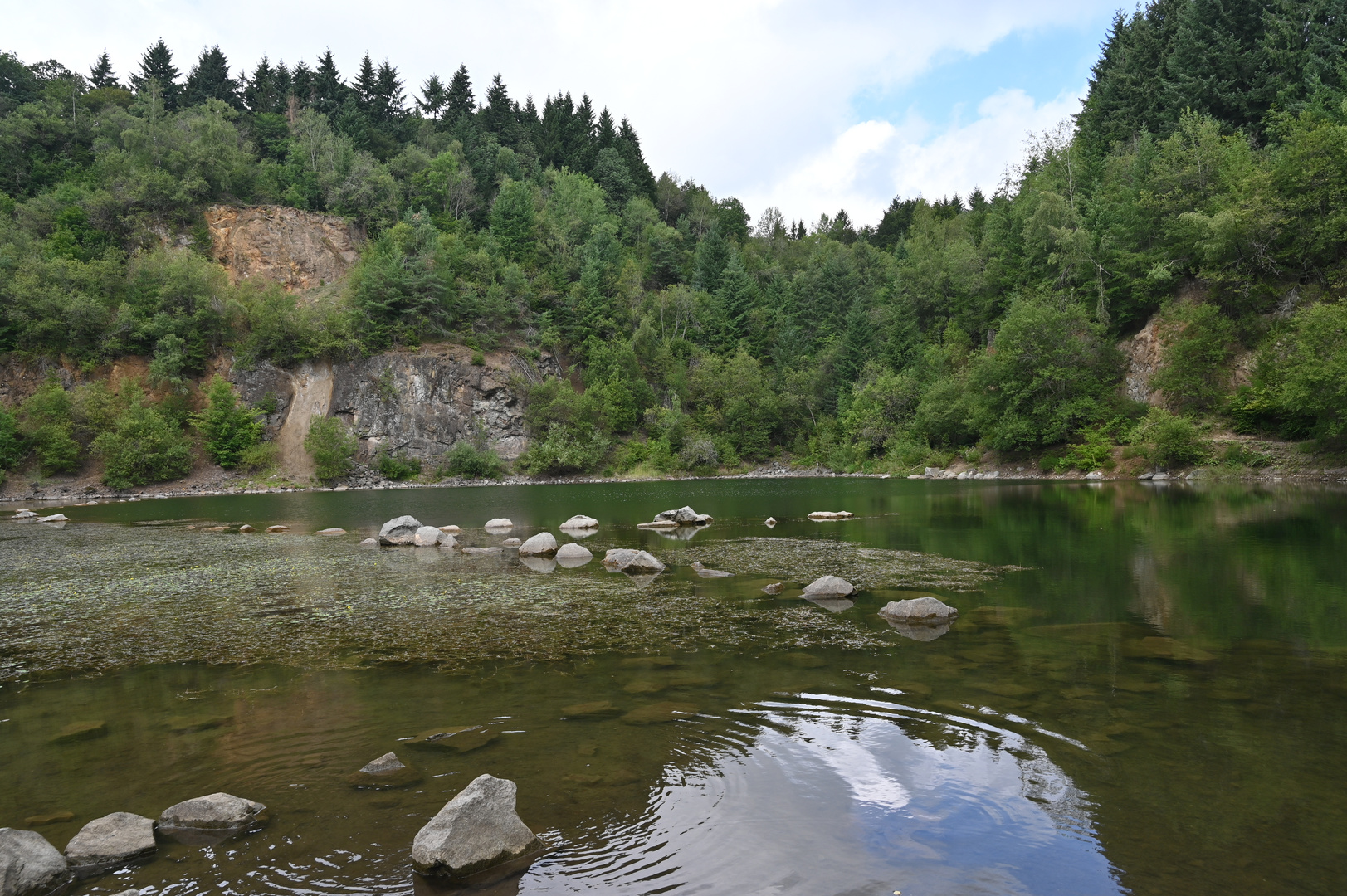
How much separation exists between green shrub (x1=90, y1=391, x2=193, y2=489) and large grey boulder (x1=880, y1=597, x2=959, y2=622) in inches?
2922

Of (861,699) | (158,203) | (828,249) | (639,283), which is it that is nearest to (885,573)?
(861,699)

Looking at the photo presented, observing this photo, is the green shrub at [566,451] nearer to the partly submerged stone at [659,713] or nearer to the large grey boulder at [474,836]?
the partly submerged stone at [659,713]

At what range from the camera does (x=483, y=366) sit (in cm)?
8538

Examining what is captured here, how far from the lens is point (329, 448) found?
73.1 meters

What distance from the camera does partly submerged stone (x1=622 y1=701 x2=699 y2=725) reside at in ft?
24.9

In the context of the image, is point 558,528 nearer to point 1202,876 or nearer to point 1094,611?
point 1094,611

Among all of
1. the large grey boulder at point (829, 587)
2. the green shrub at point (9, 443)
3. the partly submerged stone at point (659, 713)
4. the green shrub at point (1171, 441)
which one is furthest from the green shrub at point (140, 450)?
the green shrub at point (1171, 441)

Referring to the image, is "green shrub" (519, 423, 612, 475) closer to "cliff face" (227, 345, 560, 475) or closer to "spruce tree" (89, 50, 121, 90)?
"cliff face" (227, 345, 560, 475)

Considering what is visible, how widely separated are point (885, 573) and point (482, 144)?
405ft

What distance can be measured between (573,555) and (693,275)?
9731 cm

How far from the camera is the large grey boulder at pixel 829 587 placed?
14188 mm

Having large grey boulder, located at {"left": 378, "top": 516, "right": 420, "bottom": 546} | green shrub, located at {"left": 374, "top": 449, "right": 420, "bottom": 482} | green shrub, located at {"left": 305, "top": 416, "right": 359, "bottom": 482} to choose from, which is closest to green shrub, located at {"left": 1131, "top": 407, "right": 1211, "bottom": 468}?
large grey boulder, located at {"left": 378, "top": 516, "right": 420, "bottom": 546}

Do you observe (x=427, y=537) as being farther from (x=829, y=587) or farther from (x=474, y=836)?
(x=474, y=836)

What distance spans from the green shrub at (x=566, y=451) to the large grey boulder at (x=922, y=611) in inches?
2802
